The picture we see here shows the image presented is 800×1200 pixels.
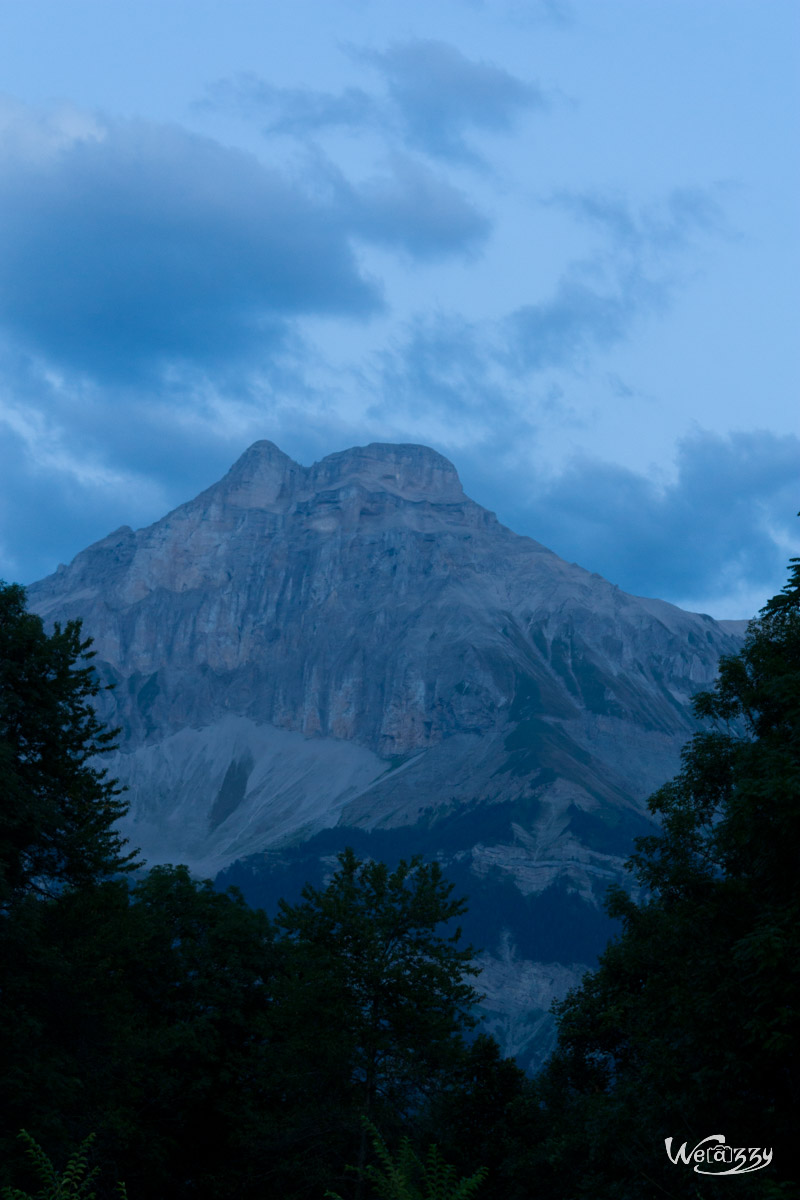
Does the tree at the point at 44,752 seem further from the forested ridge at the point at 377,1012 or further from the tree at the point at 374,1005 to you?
the tree at the point at 374,1005

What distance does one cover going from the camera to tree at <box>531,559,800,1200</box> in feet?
68.7

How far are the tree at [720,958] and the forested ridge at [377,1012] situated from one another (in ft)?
0.26

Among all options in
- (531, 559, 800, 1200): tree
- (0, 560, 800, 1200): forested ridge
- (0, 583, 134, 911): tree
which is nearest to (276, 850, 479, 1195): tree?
(0, 560, 800, 1200): forested ridge

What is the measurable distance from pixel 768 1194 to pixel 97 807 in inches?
1061

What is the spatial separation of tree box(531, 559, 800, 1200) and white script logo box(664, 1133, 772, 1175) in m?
0.28

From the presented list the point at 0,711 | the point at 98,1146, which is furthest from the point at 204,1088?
the point at 0,711

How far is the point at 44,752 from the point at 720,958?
2294 centimetres

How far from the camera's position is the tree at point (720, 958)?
68.7ft

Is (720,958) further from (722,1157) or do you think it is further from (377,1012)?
(377,1012)

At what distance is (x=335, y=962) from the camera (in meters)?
35.5

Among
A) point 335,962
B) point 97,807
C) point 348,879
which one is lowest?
point 335,962

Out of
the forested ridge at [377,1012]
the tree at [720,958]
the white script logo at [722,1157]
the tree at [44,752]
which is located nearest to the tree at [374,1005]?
the forested ridge at [377,1012]

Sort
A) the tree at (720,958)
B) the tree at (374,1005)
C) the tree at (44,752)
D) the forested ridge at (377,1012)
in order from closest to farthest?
the tree at (720,958) < the forested ridge at (377,1012) < the tree at (44,752) < the tree at (374,1005)

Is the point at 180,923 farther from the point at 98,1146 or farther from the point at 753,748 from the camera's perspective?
the point at 753,748
